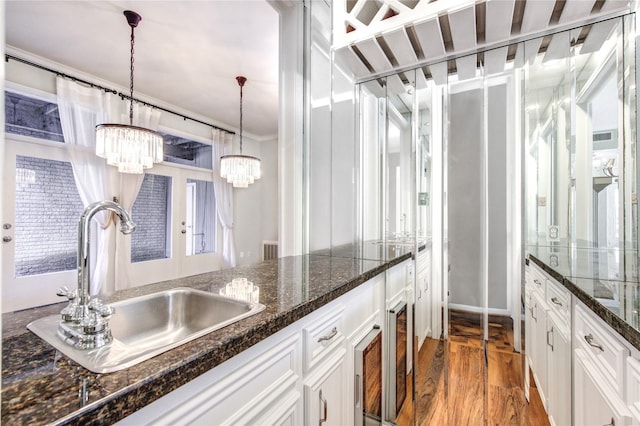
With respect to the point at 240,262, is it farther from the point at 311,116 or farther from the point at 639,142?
the point at 639,142

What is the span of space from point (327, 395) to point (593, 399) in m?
0.91

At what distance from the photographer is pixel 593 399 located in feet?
3.38

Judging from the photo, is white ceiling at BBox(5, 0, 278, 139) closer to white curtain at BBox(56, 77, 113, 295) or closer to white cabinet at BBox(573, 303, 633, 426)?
white curtain at BBox(56, 77, 113, 295)

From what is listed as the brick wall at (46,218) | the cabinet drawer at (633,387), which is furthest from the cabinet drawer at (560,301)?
the brick wall at (46,218)

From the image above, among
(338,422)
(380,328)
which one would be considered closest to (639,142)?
(380,328)

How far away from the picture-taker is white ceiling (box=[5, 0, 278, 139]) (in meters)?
2.35

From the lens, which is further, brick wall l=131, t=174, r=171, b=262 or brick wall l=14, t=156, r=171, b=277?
brick wall l=131, t=174, r=171, b=262

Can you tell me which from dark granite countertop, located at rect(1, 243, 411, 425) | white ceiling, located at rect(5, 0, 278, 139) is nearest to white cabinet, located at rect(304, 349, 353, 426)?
dark granite countertop, located at rect(1, 243, 411, 425)

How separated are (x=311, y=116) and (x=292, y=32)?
51 cm

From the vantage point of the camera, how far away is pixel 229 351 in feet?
2.20

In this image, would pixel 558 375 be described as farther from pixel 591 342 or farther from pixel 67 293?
pixel 67 293

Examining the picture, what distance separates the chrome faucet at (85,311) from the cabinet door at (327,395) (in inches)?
23.6

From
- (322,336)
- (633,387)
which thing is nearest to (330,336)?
(322,336)

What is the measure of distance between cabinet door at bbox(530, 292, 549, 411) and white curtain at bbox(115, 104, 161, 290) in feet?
13.3
